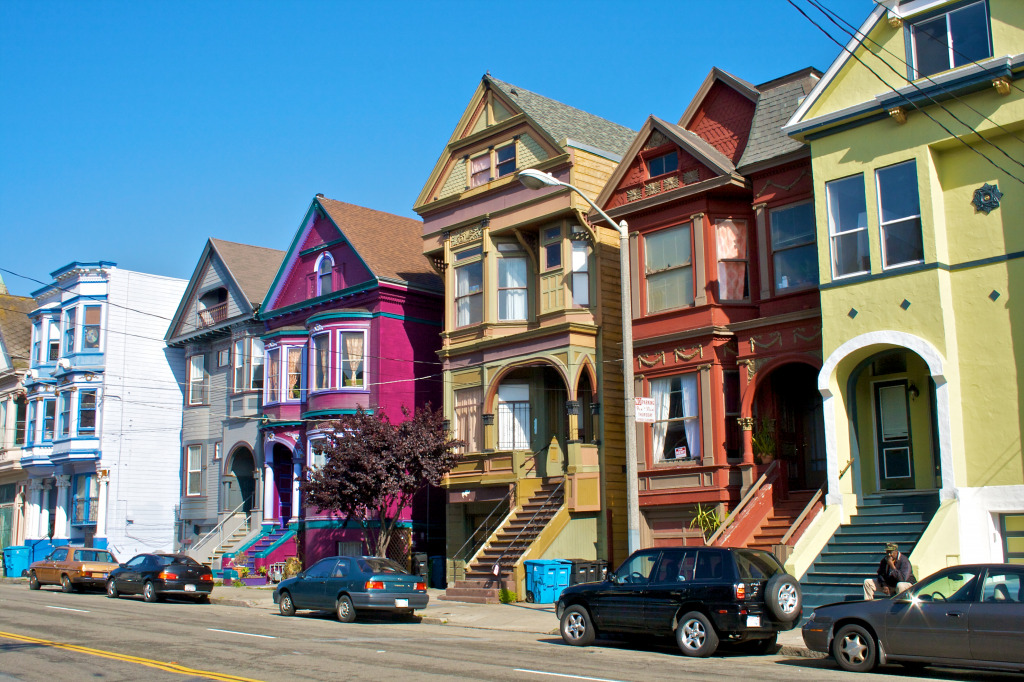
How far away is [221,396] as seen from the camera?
39.2 m

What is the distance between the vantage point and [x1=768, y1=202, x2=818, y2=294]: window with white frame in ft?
71.8

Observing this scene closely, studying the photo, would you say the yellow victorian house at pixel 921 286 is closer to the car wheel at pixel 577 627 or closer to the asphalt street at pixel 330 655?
the car wheel at pixel 577 627

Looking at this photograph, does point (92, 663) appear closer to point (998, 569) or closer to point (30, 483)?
point (998, 569)

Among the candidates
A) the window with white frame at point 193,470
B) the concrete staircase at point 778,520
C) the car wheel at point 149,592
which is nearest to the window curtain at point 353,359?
the car wheel at point 149,592

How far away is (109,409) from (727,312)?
96.0 ft

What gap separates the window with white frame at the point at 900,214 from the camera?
61.8 ft

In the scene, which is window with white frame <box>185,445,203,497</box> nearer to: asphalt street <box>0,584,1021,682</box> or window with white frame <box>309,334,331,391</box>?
window with white frame <box>309,334,331,391</box>

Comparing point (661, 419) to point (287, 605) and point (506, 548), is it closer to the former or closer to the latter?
point (506, 548)

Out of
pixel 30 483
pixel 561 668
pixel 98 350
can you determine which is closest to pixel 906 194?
pixel 561 668

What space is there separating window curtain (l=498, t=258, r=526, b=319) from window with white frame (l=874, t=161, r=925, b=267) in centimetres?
1101

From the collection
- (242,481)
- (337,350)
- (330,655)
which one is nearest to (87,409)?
(242,481)

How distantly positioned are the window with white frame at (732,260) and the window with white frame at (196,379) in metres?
24.6

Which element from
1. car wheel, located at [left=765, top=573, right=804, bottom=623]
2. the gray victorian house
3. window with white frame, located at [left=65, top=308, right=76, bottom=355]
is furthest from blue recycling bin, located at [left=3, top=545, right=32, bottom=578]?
A: car wheel, located at [left=765, top=573, right=804, bottom=623]

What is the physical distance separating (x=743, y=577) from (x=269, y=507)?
24.4m
